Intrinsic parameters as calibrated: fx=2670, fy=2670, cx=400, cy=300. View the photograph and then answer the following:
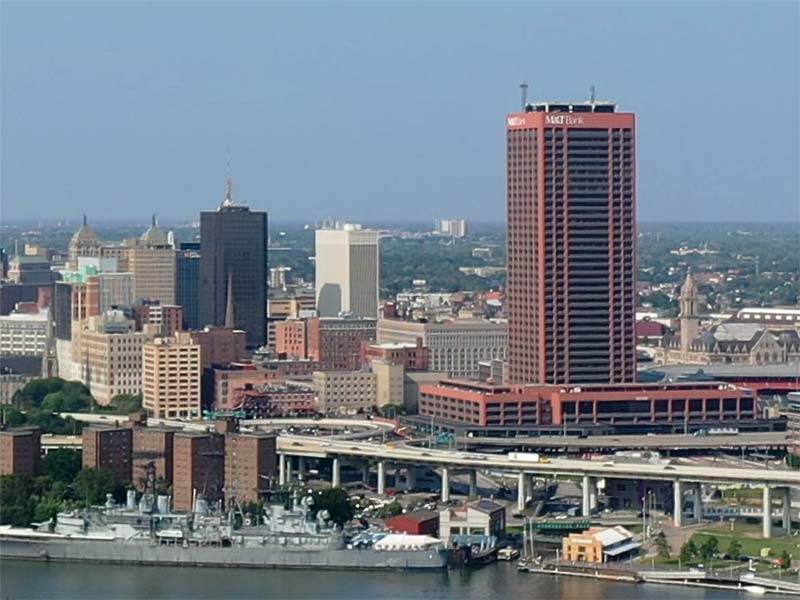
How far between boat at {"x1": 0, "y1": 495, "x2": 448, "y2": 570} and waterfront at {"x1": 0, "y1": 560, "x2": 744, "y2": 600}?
0.82 ft

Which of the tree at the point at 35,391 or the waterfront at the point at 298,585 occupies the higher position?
the tree at the point at 35,391

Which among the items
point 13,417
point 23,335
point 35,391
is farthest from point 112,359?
point 23,335

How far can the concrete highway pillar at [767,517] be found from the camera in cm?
3353

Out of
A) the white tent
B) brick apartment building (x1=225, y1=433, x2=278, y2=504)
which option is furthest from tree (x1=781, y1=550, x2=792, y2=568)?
brick apartment building (x1=225, y1=433, x2=278, y2=504)

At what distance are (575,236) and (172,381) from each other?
8683 mm

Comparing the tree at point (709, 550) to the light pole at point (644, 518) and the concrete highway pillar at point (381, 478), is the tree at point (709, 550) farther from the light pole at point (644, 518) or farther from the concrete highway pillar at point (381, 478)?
the concrete highway pillar at point (381, 478)

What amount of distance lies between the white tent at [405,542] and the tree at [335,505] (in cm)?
150

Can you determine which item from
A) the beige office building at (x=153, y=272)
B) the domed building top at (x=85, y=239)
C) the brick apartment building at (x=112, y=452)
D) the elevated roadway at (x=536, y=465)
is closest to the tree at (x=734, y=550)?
the elevated roadway at (x=536, y=465)

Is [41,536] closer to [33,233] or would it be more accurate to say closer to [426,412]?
[426,412]

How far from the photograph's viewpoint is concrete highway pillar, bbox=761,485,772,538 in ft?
110

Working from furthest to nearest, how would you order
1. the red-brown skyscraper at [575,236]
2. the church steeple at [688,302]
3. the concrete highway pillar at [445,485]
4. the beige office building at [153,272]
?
the beige office building at [153,272]
the church steeple at [688,302]
the red-brown skyscraper at [575,236]
the concrete highway pillar at [445,485]

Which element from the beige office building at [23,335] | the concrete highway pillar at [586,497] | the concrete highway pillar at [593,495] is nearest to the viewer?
the concrete highway pillar at [586,497]

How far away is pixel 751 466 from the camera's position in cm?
3803

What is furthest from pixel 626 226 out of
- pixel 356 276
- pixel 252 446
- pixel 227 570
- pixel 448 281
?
pixel 448 281
